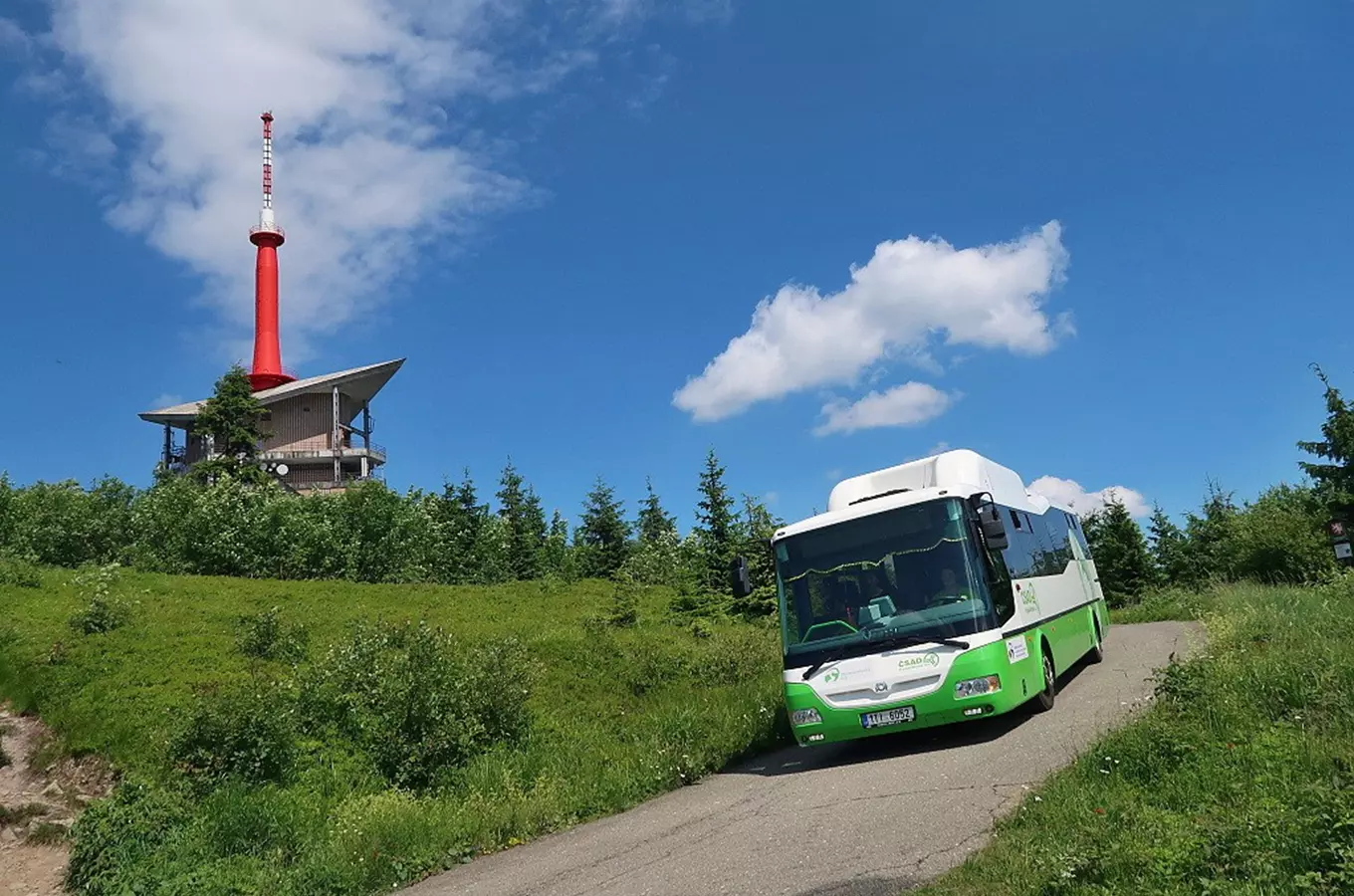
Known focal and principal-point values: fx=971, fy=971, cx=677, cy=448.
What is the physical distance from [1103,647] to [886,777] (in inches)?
471

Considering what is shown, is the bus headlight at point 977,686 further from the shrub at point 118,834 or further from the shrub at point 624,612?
the shrub at point 624,612

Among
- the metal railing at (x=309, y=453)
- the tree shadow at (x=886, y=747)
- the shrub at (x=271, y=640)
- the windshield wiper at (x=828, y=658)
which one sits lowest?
the tree shadow at (x=886, y=747)

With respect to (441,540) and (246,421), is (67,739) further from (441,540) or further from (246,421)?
(246,421)

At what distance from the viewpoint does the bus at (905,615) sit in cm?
1046

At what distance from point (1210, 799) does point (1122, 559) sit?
43.9 meters

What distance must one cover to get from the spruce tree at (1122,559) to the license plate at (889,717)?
127ft

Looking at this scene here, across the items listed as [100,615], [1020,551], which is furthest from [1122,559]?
[100,615]

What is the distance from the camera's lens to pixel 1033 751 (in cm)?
960

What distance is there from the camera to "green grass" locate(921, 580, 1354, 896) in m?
4.82

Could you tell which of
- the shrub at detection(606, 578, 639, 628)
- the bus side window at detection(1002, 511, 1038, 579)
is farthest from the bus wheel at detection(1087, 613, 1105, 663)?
the shrub at detection(606, 578, 639, 628)

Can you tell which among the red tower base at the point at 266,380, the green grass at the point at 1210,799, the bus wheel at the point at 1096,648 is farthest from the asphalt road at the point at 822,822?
the red tower base at the point at 266,380

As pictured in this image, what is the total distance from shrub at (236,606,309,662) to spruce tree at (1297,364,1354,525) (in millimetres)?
36713

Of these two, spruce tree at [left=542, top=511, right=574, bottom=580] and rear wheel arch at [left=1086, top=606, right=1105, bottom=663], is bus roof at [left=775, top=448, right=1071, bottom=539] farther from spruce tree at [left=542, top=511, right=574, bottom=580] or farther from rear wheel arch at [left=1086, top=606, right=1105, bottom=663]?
spruce tree at [left=542, top=511, right=574, bottom=580]

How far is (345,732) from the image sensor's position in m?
15.2
